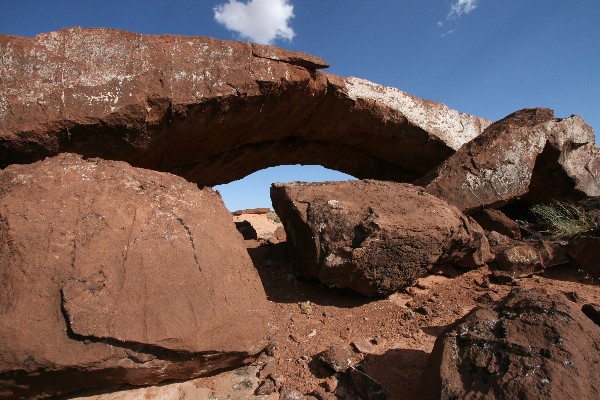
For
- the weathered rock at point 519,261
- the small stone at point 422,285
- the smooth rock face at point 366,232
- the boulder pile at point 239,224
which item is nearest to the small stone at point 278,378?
the boulder pile at point 239,224

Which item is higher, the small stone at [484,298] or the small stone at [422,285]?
the small stone at [422,285]

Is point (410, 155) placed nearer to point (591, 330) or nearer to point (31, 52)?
point (591, 330)

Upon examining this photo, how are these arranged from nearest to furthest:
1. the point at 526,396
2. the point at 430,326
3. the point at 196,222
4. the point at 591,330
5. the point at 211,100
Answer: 1. the point at 526,396
2. the point at 591,330
3. the point at 196,222
4. the point at 430,326
5. the point at 211,100

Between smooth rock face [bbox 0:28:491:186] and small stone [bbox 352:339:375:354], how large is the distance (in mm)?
2050

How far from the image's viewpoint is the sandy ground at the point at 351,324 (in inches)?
87.4

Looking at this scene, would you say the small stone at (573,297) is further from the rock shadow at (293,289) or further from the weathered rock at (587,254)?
the rock shadow at (293,289)

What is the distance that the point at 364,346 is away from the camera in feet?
8.29

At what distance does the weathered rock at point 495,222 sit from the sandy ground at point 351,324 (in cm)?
66

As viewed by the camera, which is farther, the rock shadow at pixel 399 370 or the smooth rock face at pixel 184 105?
the smooth rock face at pixel 184 105

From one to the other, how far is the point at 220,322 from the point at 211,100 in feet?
6.02

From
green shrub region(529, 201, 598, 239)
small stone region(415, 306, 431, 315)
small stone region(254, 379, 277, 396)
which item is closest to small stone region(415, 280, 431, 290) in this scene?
small stone region(415, 306, 431, 315)

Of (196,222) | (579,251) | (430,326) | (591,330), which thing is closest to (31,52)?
(196,222)

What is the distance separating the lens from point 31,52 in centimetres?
299

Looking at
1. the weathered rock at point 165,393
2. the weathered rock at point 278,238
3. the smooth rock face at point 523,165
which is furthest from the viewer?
the weathered rock at point 278,238
